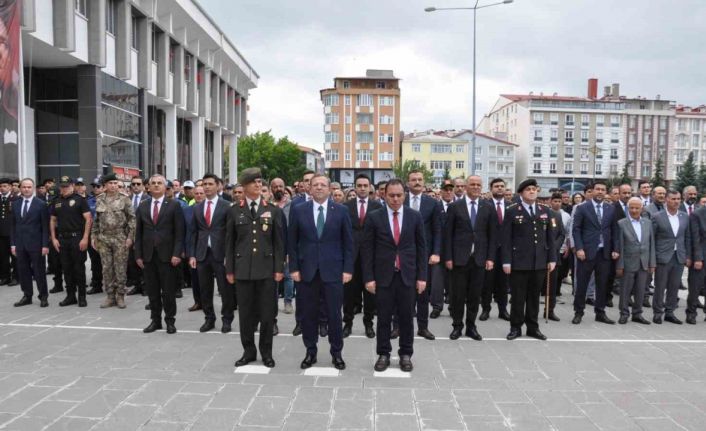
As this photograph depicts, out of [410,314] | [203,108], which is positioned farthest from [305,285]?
[203,108]

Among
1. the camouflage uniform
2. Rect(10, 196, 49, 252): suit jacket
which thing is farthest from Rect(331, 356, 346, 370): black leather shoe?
Rect(10, 196, 49, 252): suit jacket

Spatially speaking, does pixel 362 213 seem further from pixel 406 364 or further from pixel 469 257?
pixel 406 364

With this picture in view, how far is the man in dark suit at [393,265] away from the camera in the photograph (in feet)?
18.7

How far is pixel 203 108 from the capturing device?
116 ft

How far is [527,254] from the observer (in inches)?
279

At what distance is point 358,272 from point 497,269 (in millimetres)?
2357

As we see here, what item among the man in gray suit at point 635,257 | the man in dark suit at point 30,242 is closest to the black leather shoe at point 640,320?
the man in gray suit at point 635,257

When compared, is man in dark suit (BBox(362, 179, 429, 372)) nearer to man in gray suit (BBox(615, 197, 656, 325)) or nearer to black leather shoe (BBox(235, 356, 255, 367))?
black leather shoe (BBox(235, 356, 255, 367))

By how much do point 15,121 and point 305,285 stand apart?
13036mm

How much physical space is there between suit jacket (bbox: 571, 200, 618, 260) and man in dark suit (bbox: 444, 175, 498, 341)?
1.89 meters

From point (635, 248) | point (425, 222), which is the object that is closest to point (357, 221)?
point (425, 222)

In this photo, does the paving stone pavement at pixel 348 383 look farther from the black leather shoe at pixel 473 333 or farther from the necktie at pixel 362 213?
the necktie at pixel 362 213

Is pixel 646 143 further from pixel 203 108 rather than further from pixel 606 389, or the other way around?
pixel 606 389

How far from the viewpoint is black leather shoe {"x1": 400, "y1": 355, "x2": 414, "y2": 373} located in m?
5.60
